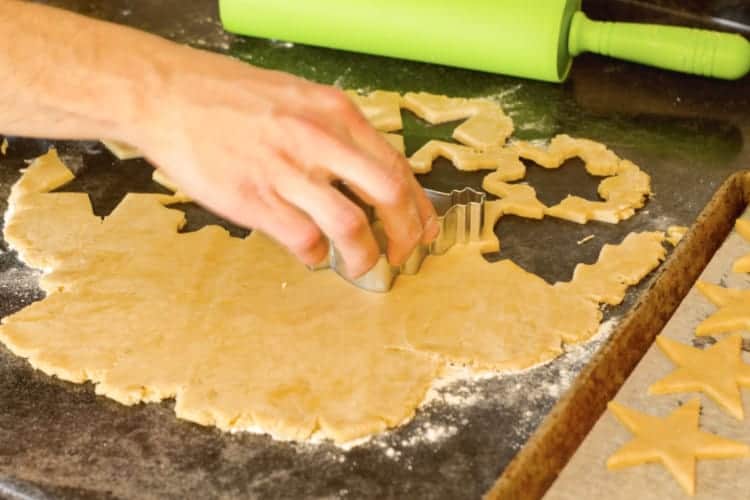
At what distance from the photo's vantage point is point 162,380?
1.25 metres

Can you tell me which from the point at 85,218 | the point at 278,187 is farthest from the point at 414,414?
the point at 85,218

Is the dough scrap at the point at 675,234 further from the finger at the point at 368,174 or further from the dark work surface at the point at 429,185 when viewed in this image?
the finger at the point at 368,174

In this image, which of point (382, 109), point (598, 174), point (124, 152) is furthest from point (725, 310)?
point (124, 152)

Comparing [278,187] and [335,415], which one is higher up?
[278,187]

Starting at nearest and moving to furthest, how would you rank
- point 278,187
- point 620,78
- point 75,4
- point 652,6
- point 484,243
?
1. point 278,187
2. point 484,243
3. point 620,78
4. point 652,6
5. point 75,4

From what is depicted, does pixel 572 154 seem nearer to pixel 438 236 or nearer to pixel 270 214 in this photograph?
pixel 438 236

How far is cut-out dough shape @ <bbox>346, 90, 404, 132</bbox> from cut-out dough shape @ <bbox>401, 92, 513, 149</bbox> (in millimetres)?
30

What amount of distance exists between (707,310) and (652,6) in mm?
963

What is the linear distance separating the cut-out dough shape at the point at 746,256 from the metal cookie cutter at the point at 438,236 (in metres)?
0.36

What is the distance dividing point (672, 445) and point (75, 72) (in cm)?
79

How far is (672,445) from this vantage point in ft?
3.76

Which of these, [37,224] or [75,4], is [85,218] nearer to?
[37,224]

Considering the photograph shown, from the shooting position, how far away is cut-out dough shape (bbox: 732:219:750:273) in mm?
1424

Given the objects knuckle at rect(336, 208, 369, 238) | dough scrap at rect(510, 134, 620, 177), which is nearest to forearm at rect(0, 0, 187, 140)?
knuckle at rect(336, 208, 369, 238)
